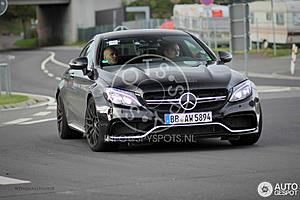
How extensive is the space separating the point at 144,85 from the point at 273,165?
2.05 meters

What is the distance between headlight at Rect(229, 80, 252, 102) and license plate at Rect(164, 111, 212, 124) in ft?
1.20

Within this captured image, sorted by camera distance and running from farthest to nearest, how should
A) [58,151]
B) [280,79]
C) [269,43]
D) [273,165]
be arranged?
[269,43], [280,79], [58,151], [273,165]

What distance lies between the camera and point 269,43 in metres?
51.3

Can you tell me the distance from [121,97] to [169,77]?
1.99ft

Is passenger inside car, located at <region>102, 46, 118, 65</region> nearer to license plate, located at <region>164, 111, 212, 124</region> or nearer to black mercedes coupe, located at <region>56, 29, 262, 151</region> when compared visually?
black mercedes coupe, located at <region>56, 29, 262, 151</region>

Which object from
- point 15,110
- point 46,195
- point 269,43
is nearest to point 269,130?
point 46,195

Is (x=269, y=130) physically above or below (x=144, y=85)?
below

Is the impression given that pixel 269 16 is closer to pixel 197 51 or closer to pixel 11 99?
pixel 11 99

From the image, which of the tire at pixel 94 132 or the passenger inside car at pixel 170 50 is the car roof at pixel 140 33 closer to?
the passenger inside car at pixel 170 50

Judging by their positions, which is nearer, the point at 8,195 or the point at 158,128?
the point at 8,195

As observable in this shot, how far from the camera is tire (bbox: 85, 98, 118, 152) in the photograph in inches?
441

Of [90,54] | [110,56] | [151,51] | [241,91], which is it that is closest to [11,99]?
[90,54]

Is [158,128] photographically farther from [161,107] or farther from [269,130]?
[269,130]

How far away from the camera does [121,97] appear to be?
10844 millimetres
